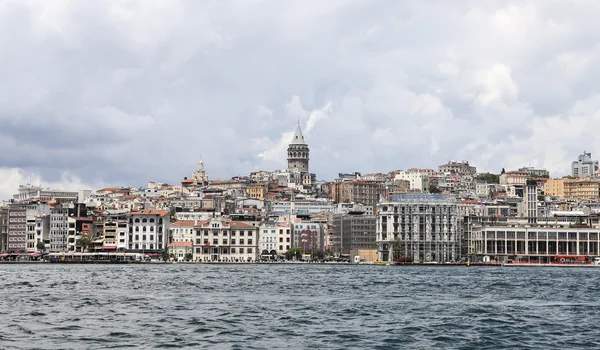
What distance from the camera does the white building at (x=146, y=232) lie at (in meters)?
156

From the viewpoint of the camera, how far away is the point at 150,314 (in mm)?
46656

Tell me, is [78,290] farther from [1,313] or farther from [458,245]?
[458,245]

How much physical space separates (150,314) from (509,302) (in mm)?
20352

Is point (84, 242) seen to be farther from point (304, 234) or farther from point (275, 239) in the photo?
point (304, 234)

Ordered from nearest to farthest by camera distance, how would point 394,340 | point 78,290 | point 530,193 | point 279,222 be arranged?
point 394,340, point 78,290, point 279,222, point 530,193

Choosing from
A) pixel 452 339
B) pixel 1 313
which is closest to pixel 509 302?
pixel 452 339

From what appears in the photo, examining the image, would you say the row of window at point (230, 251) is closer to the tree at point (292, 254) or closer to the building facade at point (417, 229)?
the tree at point (292, 254)

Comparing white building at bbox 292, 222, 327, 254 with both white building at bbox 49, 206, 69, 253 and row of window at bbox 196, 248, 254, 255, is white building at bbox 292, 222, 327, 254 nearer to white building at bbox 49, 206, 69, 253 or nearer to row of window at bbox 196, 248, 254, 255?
row of window at bbox 196, 248, 254, 255


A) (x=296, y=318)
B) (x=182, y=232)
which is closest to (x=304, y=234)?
(x=182, y=232)

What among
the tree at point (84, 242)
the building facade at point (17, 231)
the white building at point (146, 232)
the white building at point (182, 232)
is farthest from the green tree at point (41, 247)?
the white building at point (182, 232)

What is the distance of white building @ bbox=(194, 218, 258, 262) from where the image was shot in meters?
153

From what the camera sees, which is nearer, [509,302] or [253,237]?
[509,302]

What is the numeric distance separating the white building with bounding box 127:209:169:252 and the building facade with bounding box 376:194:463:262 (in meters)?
33.2

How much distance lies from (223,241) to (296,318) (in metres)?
109
